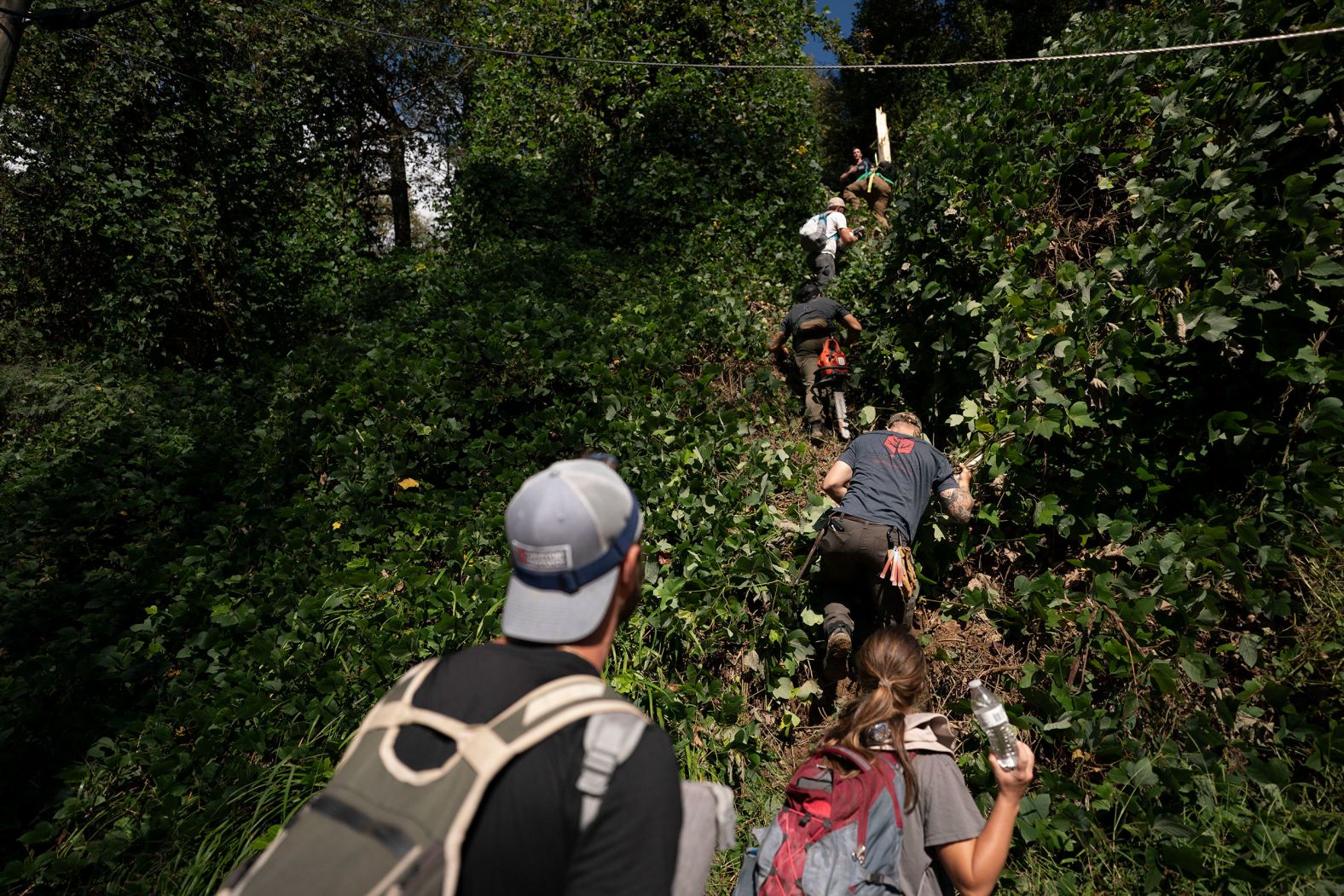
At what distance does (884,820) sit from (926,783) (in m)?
0.19

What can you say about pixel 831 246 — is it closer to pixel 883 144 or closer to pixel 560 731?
pixel 883 144

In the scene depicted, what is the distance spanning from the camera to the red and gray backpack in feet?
5.88

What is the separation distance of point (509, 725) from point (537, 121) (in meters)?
10.5

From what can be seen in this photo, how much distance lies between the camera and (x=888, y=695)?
2.09 meters

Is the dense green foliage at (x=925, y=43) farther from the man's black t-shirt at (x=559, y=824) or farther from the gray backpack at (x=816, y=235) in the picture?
the man's black t-shirt at (x=559, y=824)

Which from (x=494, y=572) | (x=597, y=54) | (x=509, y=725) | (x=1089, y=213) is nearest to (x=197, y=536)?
(x=494, y=572)

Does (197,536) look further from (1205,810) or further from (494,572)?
(1205,810)

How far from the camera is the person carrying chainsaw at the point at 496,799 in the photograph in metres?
0.95

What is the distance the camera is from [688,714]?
3.45 meters

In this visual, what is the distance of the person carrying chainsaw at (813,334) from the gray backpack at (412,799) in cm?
483

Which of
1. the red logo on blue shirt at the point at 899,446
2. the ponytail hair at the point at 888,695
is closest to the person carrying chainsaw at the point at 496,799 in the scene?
the ponytail hair at the point at 888,695

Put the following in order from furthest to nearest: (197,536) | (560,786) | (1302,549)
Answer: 1. (197,536)
2. (1302,549)
3. (560,786)

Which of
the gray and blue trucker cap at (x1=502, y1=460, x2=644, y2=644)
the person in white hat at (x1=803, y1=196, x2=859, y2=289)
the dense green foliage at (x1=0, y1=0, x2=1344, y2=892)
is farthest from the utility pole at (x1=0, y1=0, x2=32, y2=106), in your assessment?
the person in white hat at (x1=803, y1=196, x2=859, y2=289)

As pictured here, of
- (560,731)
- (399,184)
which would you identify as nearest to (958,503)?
(560,731)
